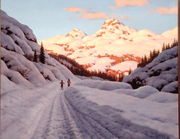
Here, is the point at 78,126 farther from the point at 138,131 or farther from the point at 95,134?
the point at 138,131

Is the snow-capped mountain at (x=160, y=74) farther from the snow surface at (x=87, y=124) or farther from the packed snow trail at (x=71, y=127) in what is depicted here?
the packed snow trail at (x=71, y=127)

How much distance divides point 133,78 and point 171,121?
52.7ft

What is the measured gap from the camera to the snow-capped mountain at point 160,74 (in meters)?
18.9

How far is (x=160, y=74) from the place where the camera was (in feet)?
77.3

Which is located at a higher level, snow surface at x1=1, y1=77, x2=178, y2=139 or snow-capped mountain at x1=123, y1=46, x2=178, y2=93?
snow-capped mountain at x1=123, y1=46, x2=178, y2=93

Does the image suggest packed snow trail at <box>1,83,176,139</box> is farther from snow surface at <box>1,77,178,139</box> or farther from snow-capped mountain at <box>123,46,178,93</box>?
snow-capped mountain at <box>123,46,178,93</box>

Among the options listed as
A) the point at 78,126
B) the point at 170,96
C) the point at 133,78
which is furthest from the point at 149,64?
the point at 78,126

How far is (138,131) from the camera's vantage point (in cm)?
780

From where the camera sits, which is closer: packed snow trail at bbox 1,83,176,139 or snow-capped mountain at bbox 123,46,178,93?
packed snow trail at bbox 1,83,176,139

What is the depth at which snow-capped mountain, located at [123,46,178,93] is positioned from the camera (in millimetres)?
18914

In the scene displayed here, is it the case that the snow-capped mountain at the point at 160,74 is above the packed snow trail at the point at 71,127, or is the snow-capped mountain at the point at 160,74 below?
above

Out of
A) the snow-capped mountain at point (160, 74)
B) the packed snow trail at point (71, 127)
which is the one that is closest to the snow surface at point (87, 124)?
the packed snow trail at point (71, 127)

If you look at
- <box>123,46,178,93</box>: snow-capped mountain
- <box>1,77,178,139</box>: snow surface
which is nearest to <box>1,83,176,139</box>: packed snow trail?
<box>1,77,178,139</box>: snow surface

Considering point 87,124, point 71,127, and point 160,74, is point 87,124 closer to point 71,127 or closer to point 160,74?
point 71,127
